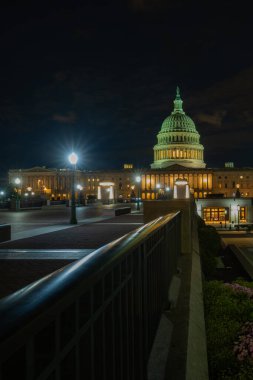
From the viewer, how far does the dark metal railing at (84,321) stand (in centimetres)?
153

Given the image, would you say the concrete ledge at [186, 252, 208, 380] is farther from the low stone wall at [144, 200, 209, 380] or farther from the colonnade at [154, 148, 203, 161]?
the colonnade at [154, 148, 203, 161]

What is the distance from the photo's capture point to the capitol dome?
166 meters

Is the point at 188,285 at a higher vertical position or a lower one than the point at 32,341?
lower

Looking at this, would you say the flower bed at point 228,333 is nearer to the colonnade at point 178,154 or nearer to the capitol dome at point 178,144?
the capitol dome at point 178,144

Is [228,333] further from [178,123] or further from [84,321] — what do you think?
[178,123]

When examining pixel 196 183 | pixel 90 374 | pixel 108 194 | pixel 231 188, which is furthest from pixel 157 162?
pixel 90 374

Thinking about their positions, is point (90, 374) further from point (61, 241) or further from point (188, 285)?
point (61, 241)

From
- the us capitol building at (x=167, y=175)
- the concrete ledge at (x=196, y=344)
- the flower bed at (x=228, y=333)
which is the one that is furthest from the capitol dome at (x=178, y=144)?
the concrete ledge at (x=196, y=344)

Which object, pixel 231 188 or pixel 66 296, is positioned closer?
pixel 66 296

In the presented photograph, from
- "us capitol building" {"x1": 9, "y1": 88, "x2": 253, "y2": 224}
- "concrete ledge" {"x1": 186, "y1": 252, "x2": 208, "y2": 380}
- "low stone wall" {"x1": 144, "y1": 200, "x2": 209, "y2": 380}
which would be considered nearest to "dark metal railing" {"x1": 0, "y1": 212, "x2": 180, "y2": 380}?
"low stone wall" {"x1": 144, "y1": 200, "x2": 209, "y2": 380}

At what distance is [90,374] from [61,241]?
1213cm

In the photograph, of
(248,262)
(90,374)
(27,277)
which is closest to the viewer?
(90,374)

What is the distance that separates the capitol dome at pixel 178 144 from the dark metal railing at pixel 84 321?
162 m

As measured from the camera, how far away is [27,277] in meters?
7.98
